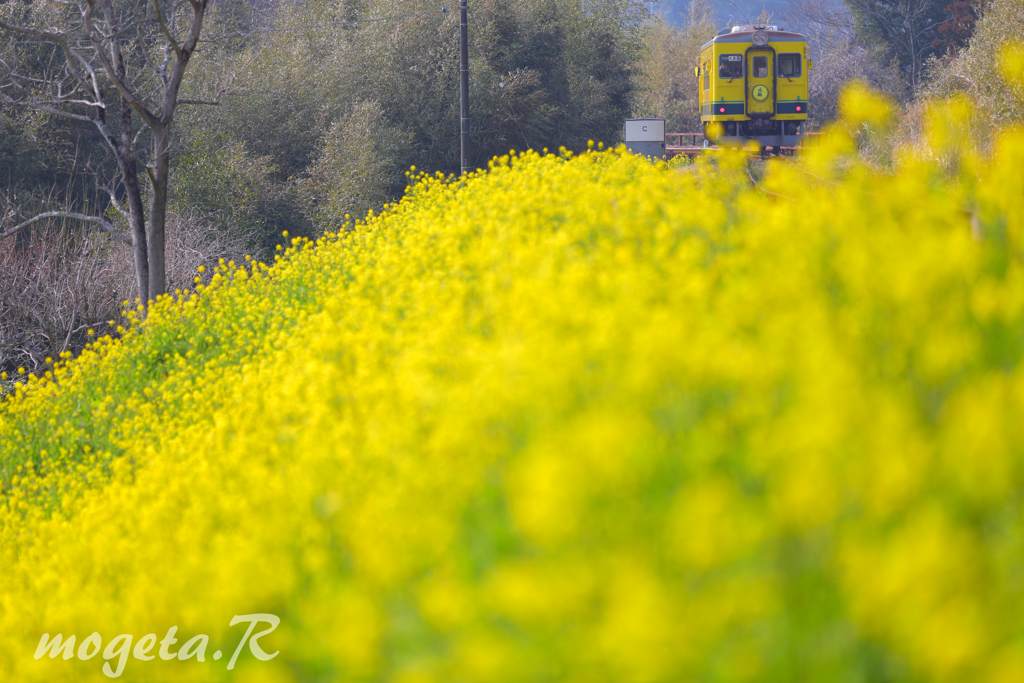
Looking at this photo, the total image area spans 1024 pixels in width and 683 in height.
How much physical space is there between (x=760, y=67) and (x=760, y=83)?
0.38m

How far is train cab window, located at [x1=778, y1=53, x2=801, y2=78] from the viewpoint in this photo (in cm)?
2259

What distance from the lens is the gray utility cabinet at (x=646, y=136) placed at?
56.2 feet

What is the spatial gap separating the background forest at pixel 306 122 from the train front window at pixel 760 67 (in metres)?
3.54

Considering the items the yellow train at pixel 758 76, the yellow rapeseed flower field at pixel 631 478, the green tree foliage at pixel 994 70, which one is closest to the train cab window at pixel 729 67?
the yellow train at pixel 758 76

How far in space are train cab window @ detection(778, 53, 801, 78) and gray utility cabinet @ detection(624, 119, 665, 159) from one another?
22.4 feet

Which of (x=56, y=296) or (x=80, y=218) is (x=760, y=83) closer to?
(x=80, y=218)

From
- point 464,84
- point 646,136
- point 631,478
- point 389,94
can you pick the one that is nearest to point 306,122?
point 389,94

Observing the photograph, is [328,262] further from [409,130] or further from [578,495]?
[409,130]

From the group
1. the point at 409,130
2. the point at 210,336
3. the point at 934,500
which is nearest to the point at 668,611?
the point at 934,500

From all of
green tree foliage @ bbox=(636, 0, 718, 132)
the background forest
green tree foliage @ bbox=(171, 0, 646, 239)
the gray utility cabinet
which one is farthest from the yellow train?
green tree foliage @ bbox=(636, 0, 718, 132)

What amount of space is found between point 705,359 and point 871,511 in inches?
24.0

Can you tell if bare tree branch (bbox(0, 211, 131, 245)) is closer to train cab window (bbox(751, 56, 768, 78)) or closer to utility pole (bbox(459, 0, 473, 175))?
utility pole (bbox(459, 0, 473, 175))

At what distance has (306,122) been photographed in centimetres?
2472

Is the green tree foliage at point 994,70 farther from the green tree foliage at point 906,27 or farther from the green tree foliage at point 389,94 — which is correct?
the green tree foliage at point 906,27
